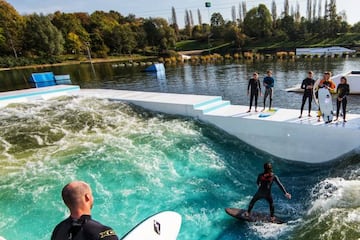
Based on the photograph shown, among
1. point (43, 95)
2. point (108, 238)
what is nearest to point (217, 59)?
point (43, 95)

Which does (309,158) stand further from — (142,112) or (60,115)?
(60,115)

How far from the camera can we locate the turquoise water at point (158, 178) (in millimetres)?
6930

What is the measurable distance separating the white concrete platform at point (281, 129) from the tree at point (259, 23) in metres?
74.6

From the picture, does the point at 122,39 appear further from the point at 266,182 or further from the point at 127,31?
the point at 266,182

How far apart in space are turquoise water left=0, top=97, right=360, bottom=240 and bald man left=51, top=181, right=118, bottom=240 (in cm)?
464

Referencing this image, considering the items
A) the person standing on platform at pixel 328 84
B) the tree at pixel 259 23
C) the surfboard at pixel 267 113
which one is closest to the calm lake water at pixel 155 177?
the surfboard at pixel 267 113

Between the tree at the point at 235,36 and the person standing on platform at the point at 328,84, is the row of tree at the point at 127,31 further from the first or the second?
the person standing on platform at the point at 328,84

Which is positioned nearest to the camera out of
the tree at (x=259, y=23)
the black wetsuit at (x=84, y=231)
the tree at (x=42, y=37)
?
the black wetsuit at (x=84, y=231)

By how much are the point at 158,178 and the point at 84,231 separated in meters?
6.74

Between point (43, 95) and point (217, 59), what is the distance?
4625cm

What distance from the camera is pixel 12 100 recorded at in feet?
55.5

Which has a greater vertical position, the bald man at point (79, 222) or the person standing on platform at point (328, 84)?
the bald man at point (79, 222)

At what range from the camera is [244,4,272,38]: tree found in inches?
3171

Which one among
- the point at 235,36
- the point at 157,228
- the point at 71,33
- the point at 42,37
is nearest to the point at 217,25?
the point at 235,36
